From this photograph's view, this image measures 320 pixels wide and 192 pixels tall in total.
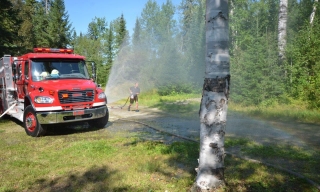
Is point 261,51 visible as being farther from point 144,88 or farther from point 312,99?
point 144,88

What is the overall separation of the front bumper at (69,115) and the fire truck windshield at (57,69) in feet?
5.07

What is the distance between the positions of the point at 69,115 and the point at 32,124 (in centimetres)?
132

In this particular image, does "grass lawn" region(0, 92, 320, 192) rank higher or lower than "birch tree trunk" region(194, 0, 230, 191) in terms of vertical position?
lower

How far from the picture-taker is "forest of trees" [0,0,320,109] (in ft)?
46.5

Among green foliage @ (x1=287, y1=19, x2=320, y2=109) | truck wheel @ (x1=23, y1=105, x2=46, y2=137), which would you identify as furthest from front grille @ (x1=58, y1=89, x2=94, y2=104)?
green foliage @ (x1=287, y1=19, x2=320, y2=109)

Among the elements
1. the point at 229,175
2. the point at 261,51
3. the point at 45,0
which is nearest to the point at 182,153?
the point at 229,175

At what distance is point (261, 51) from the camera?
14.5m

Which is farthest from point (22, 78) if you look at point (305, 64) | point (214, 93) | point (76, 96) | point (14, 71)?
point (305, 64)

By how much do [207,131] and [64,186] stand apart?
255 cm

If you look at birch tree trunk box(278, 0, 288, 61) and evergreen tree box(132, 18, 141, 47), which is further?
evergreen tree box(132, 18, 141, 47)

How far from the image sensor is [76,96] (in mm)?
8688

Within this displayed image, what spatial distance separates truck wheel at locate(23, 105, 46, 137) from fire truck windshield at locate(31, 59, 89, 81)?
114 centimetres

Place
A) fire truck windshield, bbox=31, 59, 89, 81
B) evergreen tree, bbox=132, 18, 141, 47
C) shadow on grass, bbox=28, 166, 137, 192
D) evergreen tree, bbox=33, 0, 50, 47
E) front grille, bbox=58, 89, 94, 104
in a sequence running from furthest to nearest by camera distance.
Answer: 1. evergreen tree, bbox=132, 18, 141, 47
2. evergreen tree, bbox=33, 0, 50, 47
3. fire truck windshield, bbox=31, 59, 89, 81
4. front grille, bbox=58, 89, 94, 104
5. shadow on grass, bbox=28, 166, 137, 192

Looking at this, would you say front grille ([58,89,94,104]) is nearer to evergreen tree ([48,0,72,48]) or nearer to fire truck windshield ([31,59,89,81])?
fire truck windshield ([31,59,89,81])
